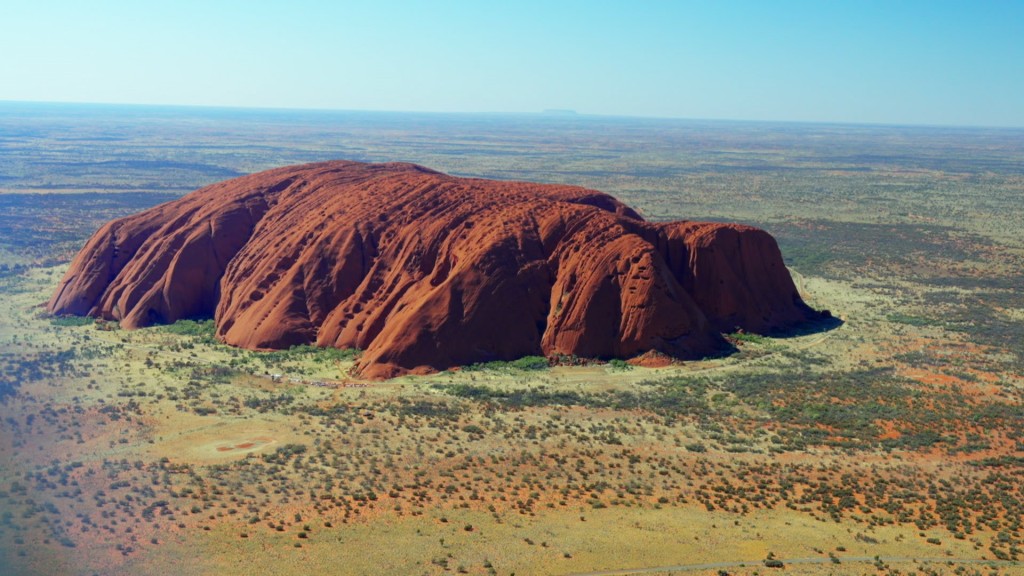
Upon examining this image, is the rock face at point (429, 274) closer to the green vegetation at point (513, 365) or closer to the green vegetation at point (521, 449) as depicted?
the green vegetation at point (513, 365)

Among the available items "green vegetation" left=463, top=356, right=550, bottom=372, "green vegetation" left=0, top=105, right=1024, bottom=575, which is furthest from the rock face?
"green vegetation" left=0, top=105, right=1024, bottom=575

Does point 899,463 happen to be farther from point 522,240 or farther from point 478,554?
point 522,240

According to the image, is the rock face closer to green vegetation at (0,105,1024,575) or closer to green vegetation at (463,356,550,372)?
green vegetation at (463,356,550,372)

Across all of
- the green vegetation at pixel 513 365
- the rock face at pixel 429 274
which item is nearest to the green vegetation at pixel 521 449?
the green vegetation at pixel 513 365

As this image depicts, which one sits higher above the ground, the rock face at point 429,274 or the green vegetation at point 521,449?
the rock face at point 429,274

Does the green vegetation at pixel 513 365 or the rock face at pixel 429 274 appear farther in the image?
the rock face at pixel 429 274

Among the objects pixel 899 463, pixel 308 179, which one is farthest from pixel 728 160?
pixel 899 463

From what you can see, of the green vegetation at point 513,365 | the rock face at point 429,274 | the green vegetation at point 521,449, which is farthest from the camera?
the rock face at point 429,274

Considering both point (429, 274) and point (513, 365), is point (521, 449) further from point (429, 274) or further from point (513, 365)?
point (429, 274)
